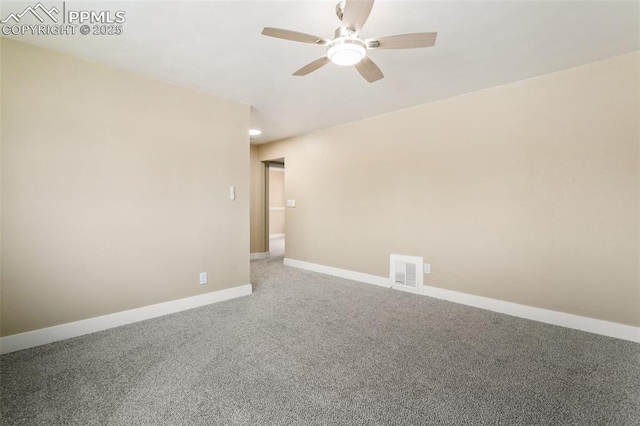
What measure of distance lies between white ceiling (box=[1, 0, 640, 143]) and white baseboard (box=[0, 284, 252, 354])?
2.30 m

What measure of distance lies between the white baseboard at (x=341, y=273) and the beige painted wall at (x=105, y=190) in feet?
5.68

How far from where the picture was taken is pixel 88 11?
6.31ft

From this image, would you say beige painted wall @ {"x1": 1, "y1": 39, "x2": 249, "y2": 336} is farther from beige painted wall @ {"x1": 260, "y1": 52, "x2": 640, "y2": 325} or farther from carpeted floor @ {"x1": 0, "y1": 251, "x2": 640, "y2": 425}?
beige painted wall @ {"x1": 260, "y1": 52, "x2": 640, "y2": 325}

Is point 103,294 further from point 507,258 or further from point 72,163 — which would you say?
point 507,258

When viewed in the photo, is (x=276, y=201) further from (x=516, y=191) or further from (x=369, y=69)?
(x=369, y=69)

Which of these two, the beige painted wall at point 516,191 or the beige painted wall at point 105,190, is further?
the beige painted wall at point 516,191

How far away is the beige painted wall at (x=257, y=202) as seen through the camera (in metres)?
6.11

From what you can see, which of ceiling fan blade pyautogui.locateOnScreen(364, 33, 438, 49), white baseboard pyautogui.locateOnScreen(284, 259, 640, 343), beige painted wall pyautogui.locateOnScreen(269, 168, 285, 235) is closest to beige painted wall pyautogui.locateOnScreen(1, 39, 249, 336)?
ceiling fan blade pyautogui.locateOnScreen(364, 33, 438, 49)

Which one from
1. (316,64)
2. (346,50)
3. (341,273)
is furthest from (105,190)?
(341,273)

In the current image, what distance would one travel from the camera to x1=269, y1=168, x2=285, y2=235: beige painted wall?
9.66 meters

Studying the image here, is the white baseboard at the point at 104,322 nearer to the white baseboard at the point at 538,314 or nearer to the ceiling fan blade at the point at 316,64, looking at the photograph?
the white baseboard at the point at 538,314

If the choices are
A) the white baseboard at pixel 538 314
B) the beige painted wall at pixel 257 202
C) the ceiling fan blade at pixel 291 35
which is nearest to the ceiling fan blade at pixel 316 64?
the ceiling fan blade at pixel 291 35

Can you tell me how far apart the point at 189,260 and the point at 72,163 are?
136cm

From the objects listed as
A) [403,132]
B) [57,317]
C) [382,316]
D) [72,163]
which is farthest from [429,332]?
[72,163]
